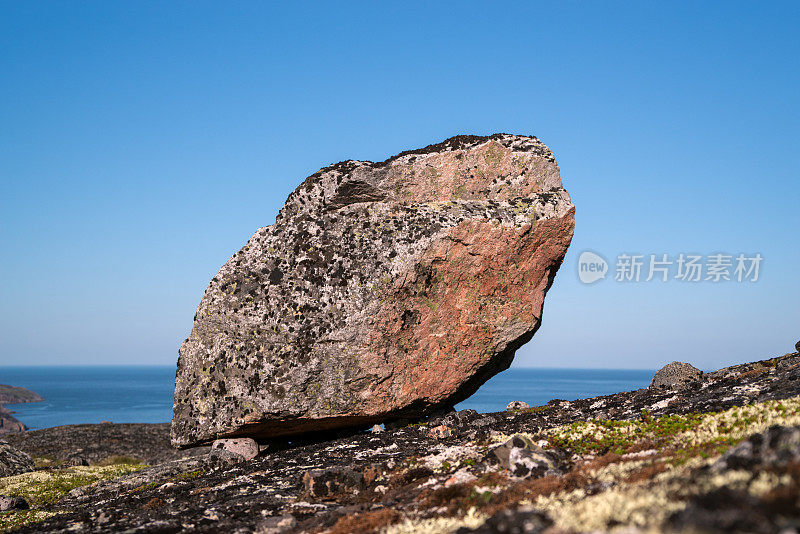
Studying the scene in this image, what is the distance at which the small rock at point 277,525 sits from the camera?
380 inches

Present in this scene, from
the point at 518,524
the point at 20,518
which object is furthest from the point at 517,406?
the point at 20,518

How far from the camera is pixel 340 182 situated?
741 inches

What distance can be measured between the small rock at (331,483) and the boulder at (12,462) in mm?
21102

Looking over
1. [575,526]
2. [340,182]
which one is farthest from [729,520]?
[340,182]

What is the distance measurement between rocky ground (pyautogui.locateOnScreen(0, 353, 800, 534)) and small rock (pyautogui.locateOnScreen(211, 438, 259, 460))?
44 centimetres

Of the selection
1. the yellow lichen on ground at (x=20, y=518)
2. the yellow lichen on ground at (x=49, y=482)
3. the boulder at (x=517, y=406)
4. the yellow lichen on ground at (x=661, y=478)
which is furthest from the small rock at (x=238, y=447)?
the yellow lichen on ground at (x=661, y=478)

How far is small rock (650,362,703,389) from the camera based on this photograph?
19.4 meters

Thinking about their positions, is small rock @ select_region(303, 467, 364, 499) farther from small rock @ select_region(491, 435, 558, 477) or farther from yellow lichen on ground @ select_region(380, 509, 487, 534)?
yellow lichen on ground @ select_region(380, 509, 487, 534)

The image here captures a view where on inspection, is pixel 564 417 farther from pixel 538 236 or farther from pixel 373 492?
pixel 373 492

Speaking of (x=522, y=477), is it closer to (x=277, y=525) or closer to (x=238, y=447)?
(x=277, y=525)

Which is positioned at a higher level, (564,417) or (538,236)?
(538,236)

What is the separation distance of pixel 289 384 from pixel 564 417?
25.8 feet

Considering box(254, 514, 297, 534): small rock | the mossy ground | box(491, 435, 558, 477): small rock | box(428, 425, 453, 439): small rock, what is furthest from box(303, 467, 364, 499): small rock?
the mossy ground

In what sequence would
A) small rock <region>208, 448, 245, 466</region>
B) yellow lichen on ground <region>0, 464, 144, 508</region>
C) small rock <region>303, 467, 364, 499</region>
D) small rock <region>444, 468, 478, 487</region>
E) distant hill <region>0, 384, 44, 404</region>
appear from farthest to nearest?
distant hill <region>0, 384, 44, 404</region>
yellow lichen on ground <region>0, 464, 144, 508</region>
small rock <region>208, 448, 245, 466</region>
small rock <region>303, 467, 364, 499</region>
small rock <region>444, 468, 478, 487</region>
